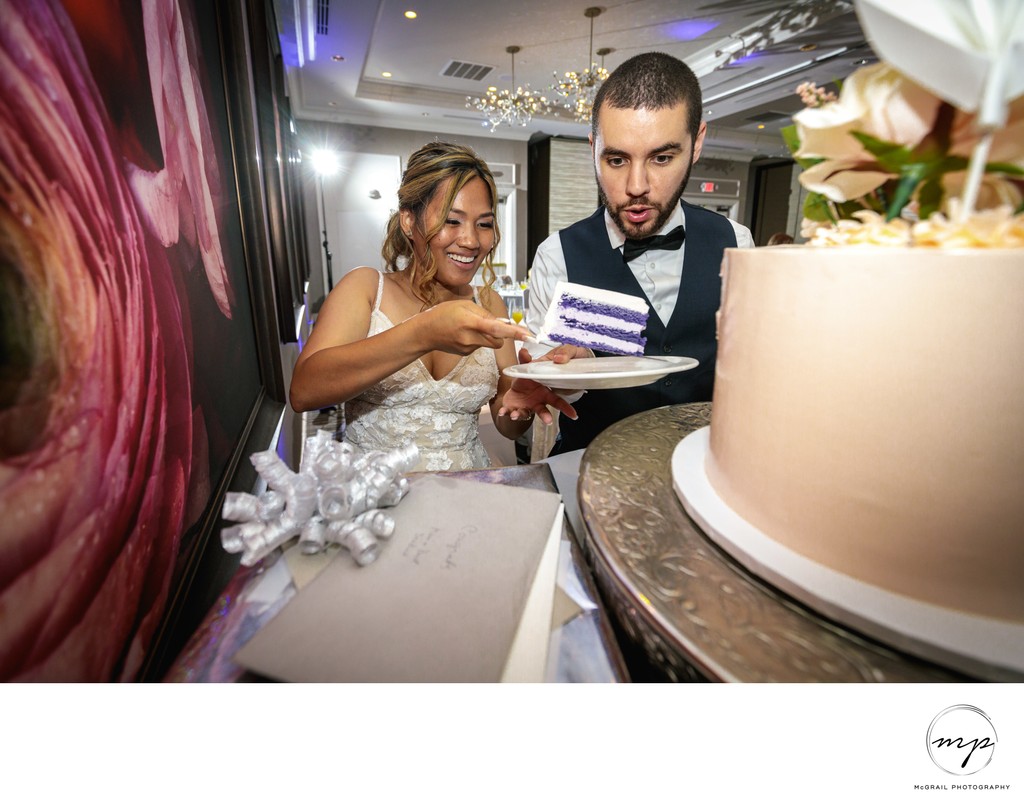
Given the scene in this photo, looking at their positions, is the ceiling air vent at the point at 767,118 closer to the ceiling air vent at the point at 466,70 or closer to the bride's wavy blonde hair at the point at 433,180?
the ceiling air vent at the point at 466,70

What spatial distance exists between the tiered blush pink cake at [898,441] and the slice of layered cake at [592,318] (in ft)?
2.09

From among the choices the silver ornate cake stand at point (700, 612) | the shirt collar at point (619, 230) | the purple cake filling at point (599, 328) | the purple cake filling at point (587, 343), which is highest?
the shirt collar at point (619, 230)

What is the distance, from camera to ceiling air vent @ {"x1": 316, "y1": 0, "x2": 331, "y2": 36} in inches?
156

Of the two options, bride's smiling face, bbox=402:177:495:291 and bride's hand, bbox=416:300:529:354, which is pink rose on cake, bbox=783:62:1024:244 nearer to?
bride's hand, bbox=416:300:529:354

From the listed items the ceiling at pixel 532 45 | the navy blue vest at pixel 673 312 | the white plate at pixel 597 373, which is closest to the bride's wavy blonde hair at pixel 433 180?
the navy blue vest at pixel 673 312

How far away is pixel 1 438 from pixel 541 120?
9.07 meters

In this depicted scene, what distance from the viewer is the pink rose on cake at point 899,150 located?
39cm

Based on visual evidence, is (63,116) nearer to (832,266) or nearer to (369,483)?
(369,483)

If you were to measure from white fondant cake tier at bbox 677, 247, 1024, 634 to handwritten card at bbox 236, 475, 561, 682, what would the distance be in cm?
28

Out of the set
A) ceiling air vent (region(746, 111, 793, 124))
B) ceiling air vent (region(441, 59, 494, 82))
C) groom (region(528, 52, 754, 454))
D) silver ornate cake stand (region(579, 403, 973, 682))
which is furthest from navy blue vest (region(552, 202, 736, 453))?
ceiling air vent (region(746, 111, 793, 124))

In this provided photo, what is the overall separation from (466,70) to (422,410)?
6.00 metres

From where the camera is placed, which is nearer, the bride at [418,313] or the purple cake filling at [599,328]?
the purple cake filling at [599,328]

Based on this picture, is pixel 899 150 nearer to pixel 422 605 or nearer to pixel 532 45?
pixel 422 605
